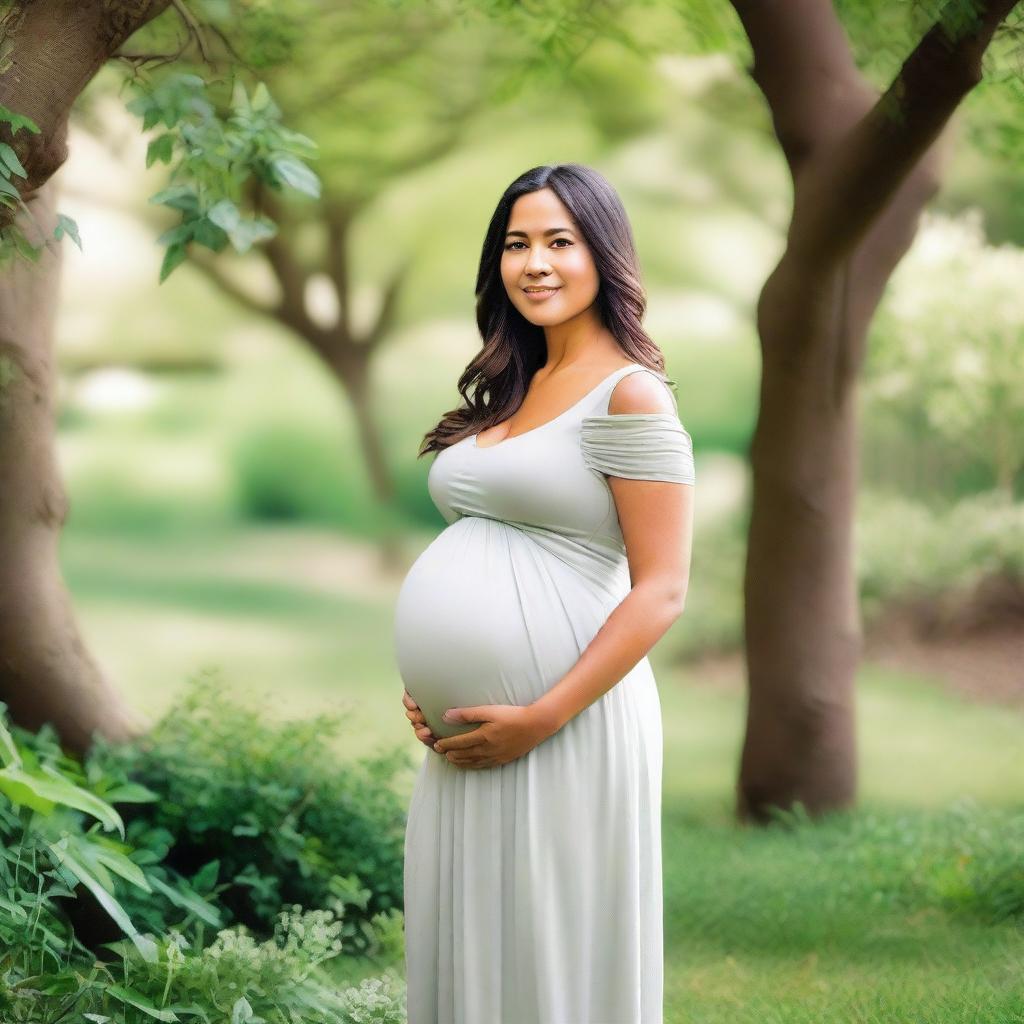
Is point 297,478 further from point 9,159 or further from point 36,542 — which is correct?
point 9,159

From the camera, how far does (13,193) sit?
2670 mm

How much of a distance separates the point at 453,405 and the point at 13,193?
1006 centimetres

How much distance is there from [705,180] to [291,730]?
10020 mm

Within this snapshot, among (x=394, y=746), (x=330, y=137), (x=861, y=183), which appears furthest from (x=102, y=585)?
(x=861, y=183)

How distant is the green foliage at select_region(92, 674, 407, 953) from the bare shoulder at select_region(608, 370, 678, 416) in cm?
186

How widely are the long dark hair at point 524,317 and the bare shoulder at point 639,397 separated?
0.36 ft

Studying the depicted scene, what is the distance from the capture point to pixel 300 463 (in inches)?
546

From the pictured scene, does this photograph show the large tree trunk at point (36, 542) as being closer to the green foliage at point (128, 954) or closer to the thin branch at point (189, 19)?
the green foliage at point (128, 954)

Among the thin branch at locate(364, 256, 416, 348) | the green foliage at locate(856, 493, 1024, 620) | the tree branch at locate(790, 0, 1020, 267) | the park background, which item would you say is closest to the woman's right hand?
the tree branch at locate(790, 0, 1020, 267)

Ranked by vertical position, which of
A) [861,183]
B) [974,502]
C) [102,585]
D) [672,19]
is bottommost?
[102,585]

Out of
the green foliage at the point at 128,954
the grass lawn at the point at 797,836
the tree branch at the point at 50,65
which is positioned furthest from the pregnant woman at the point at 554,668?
the grass lawn at the point at 797,836

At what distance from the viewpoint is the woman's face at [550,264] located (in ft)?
8.35

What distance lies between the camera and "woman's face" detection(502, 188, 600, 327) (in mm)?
2545

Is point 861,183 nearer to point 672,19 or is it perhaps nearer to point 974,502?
point 672,19
